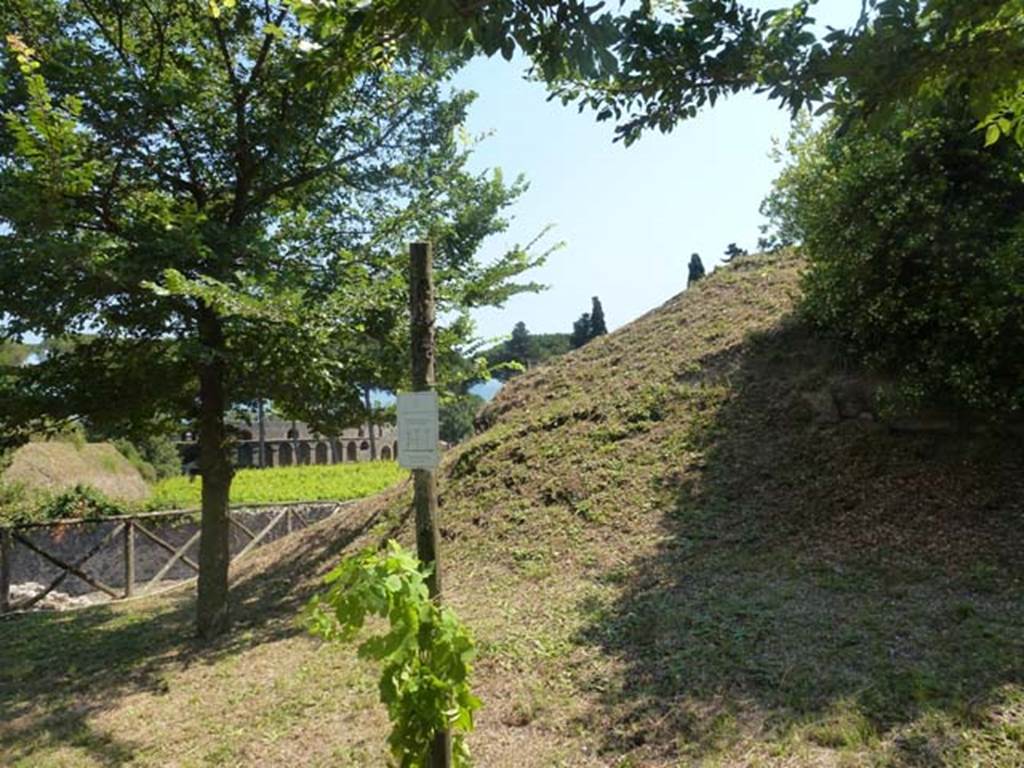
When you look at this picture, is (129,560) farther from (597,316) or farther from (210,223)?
(597,316)

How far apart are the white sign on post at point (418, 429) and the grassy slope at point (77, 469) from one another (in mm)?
13637

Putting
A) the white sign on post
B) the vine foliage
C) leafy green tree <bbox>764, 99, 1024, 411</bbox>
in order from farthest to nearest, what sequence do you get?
leafy green tree <bbox>764, 99, 1024, 411</bbox>
the white sign on post
the vine foliage

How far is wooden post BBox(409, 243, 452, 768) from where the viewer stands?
3062 mm

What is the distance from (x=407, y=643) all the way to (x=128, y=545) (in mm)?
9214

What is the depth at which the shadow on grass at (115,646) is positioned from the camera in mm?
4426

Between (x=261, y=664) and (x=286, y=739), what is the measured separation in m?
1.44

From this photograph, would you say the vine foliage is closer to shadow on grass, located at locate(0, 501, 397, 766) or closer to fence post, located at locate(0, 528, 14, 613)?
shadow on grass, located at locate(0, 501, 397, 766)

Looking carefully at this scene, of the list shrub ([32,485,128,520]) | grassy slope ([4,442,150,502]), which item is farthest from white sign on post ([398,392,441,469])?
grassy slope ([4,442,150,502])

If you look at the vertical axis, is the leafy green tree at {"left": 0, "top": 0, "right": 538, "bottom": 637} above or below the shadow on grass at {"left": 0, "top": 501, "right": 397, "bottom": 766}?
above

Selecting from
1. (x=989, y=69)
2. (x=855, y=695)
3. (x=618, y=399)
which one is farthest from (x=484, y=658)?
(x=618, y=399)

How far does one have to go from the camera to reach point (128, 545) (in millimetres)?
9906

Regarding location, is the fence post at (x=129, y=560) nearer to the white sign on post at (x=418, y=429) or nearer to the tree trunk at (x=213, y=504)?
the tree trunk at (x=213, y=504)

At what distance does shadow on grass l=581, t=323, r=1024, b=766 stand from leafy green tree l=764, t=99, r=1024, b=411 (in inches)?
30.7

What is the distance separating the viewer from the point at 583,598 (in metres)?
5.27
